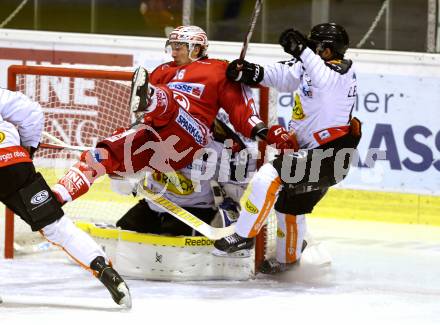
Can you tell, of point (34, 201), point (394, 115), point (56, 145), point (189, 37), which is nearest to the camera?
point (34, 201)

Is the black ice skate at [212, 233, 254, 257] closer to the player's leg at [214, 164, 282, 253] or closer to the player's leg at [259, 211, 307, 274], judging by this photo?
the player's leg at [214, 164, 282, 253]

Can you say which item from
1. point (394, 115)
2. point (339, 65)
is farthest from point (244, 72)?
point (394, 115)

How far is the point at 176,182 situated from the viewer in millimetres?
5207

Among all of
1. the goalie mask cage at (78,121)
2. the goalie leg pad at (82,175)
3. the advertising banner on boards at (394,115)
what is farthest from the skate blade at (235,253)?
the advertising banner on boards at (394,115)

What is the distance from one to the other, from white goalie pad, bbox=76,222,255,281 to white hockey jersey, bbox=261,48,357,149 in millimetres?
A: 642

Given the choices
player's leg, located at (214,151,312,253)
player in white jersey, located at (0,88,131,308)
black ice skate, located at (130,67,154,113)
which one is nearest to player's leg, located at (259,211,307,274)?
player's leg, located at (214,151,312,253)

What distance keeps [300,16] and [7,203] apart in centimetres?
318

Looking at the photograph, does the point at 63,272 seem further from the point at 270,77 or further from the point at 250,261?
the point at 270,77

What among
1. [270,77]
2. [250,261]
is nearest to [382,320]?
[250,261]

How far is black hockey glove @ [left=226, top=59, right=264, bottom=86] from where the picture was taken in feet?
16.6

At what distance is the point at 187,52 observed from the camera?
521 cm

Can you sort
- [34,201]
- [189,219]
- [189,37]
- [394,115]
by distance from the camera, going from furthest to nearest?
[394,115] → [189,37] → [189,219] → [34,201]

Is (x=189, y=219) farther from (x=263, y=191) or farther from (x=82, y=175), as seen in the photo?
(x=82, y=175)

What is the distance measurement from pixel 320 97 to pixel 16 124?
4.35ft
